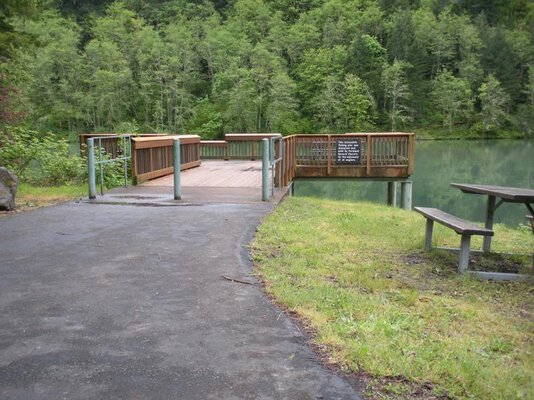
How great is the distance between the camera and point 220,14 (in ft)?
292

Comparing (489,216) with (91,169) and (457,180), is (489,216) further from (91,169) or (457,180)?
(457,180)

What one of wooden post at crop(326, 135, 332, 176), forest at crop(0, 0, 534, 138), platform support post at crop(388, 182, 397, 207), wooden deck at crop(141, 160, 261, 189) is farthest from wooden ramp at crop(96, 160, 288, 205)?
forest at crop(0, 0, 534, 138)

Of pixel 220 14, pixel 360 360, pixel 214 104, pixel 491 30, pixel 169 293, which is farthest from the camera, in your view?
pixel 220 14

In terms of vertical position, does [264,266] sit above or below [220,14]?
below

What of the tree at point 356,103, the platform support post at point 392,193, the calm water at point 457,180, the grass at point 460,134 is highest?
the tree at point 356,103

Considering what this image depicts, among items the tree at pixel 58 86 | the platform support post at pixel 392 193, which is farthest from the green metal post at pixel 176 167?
the tree at pixel 58 86

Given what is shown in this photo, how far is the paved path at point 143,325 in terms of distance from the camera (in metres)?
2.61

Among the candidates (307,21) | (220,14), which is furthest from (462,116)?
(220,14)

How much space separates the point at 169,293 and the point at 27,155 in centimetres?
962

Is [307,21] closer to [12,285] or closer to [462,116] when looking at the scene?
[462,116]

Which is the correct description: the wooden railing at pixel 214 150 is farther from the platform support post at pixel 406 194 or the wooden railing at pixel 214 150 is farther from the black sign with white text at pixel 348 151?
the platform support post at pixel 406 194

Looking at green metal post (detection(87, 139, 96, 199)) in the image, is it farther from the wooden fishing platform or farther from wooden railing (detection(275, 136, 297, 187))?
wooden railing (detection(275, 136, 297, 187))

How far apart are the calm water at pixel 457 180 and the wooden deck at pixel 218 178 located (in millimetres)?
2698

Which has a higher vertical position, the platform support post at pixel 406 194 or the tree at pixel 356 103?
the tree at pixel 356 103
